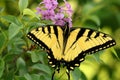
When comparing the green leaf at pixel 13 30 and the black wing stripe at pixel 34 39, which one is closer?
the green leaf at pixel 13 30

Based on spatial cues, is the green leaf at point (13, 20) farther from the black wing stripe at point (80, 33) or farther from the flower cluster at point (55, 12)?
the black wing stripe at point (80, 33)

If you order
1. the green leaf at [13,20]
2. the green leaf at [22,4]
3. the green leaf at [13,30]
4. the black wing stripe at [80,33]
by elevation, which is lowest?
the black wing stripe at [80,33]

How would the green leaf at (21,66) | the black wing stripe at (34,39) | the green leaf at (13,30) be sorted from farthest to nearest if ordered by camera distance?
the green leaf at (21,66)
the black wing stripe at (34,39)
the green leaf at (13,30)

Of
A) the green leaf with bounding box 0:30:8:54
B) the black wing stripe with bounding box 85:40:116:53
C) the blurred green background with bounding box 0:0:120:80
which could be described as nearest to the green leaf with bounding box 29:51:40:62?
the blurred green background with bounding box 0:0:120:80

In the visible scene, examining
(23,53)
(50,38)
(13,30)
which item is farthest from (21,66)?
(13,30)

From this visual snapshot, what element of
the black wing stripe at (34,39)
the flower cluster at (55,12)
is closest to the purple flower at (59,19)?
the flower cluster at (55,12)

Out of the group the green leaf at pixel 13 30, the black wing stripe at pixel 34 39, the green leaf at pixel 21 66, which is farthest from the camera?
the green leaf at pixel 21 66

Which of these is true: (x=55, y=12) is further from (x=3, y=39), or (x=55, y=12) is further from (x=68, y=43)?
(x=3, y=39)

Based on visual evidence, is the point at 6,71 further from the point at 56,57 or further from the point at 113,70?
the point at 113,70

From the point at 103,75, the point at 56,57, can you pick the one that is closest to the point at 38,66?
the point at 56,57
